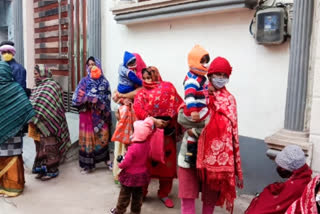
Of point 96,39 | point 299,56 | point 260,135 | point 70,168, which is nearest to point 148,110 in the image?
point 260,135

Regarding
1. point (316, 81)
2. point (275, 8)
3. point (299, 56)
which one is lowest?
point (316, 81)

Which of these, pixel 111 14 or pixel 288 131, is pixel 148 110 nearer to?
pixel 288 131

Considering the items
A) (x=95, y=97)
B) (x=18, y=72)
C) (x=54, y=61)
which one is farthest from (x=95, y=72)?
(x=54, y=61)

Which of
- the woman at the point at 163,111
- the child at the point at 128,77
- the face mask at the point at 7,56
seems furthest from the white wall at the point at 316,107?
the face mask at the point at 7,56

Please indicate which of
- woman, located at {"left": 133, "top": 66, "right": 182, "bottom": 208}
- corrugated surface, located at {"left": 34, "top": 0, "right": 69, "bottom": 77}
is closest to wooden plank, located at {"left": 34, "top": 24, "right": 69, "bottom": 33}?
corrugated surface, located at {"left": 34, "top": 0, "right": 69, "bottom": 77}

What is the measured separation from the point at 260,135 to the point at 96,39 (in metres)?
3.27

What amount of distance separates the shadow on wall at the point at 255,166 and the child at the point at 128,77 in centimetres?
134

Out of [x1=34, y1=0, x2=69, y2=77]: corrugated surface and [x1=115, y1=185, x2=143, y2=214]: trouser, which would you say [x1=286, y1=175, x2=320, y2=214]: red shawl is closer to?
[x1=115, y1=185, x2=143, y2=214]: trouser

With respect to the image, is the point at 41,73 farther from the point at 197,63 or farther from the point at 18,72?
the point at 197,63

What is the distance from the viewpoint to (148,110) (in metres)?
3.44

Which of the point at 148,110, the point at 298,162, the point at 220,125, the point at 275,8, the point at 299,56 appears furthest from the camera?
the point at 148,110

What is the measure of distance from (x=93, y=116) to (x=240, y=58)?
2.04 metres

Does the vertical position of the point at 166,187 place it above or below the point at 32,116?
below

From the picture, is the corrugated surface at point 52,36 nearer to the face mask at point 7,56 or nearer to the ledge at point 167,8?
the ledge at point 167,8
